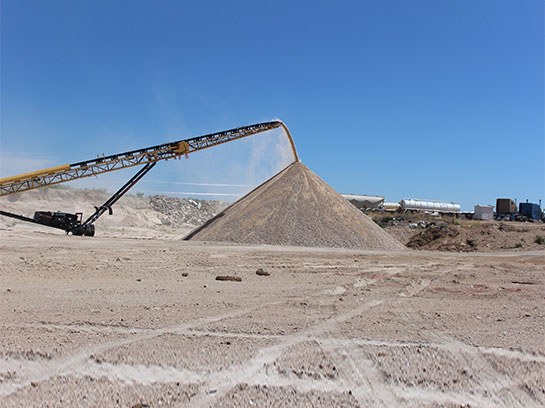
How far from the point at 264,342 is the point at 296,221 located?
20.8 metres

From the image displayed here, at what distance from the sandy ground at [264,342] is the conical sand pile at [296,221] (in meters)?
12.6

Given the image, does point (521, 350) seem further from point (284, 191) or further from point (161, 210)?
point (161, 210)

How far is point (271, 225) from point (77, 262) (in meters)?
12.6

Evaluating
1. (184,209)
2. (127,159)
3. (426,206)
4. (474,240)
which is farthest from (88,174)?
(426,206)

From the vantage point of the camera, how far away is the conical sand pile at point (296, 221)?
86.3 feet

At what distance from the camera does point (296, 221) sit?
27.4 m

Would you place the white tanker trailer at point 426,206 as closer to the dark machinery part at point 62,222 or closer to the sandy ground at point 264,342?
the dark machinery part at point 62,222

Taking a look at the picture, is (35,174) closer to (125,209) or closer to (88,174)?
(88,174)

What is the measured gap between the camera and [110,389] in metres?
4.89

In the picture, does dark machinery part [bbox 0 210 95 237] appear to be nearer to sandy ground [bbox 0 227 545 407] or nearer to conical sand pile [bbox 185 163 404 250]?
conical sand pile [bbox 185 163 404 250]

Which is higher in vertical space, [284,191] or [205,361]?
[284,191]

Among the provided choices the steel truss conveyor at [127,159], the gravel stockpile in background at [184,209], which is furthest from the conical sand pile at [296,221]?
the gravel stockpile in background at [184,209]

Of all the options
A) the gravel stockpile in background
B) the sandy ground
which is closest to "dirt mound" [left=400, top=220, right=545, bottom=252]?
the sandy ground

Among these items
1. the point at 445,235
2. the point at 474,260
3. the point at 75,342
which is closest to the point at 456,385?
the point at 75,342
